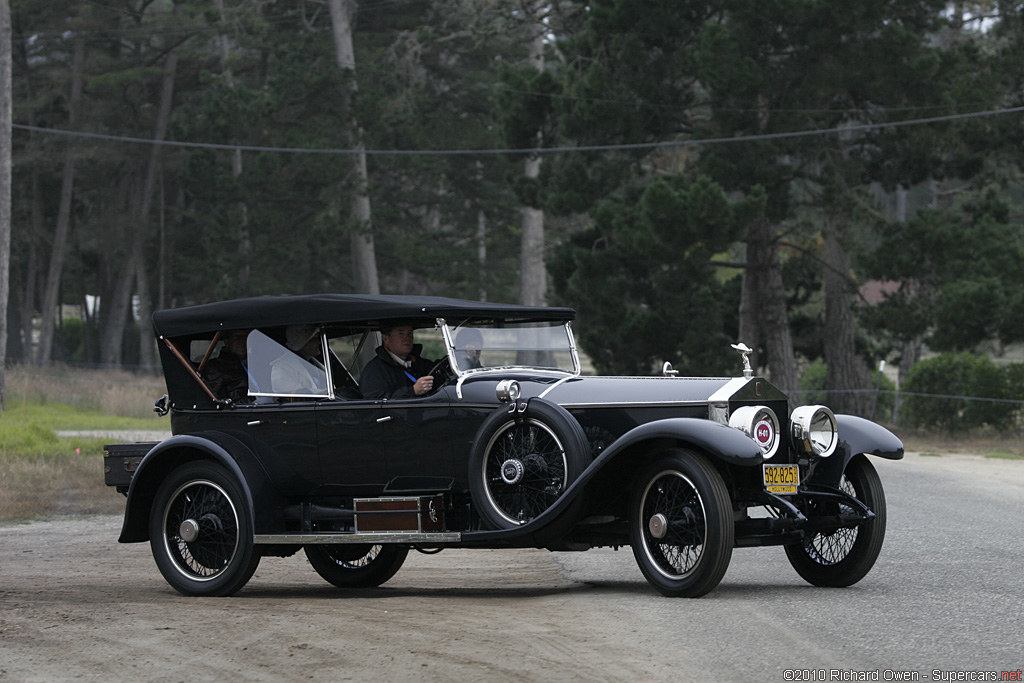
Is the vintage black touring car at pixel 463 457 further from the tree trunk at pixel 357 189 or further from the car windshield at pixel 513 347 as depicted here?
the tree trunk at pixel 357 189

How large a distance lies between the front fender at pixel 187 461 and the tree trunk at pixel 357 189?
1327 inches

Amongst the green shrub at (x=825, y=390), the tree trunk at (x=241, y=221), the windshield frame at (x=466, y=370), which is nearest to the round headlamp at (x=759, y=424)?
the windshield frame at (x=466, y=370)

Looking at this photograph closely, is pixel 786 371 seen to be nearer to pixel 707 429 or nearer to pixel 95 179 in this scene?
pixel 707 429

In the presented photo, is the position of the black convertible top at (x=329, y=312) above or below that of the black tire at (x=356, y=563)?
above

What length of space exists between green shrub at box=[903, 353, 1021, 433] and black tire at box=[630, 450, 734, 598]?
1909 cm

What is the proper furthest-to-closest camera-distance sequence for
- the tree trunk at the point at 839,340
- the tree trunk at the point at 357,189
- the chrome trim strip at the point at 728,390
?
the tree trunk at the point at 357,189 → the tree trunk at the point at 839,340 → the chrome trim strip at the point at 728,390

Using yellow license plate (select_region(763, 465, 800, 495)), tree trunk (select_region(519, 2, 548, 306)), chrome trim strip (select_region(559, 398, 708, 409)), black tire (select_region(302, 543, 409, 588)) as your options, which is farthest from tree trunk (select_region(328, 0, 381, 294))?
yellow license plate (select_region(763, 465, 800, 495))

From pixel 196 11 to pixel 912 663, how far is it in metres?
45.1

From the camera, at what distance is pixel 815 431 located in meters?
8.51

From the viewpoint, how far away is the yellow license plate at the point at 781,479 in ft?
26.2

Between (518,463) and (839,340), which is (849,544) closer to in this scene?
(518,463)

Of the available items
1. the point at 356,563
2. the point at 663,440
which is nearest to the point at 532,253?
the point at 356,563

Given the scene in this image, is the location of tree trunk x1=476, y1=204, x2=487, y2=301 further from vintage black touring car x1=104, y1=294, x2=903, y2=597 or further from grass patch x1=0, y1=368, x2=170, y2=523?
vintage black touring car x1=104, y1=294, x2=903, y2=597

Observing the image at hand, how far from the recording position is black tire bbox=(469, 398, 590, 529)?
8227 mm
